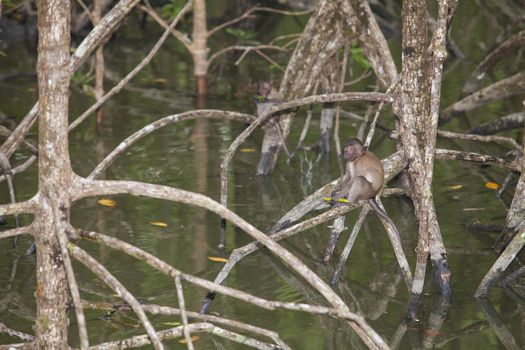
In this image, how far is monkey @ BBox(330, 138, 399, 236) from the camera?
5.92m

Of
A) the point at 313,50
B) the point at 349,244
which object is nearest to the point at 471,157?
the point at 349,244

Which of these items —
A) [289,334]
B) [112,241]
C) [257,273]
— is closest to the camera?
[112,241]

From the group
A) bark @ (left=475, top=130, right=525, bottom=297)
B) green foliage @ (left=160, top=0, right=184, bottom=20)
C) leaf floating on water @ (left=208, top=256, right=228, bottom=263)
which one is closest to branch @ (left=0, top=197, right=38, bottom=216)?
leaf floating on water @ (left=208, top=256, right=228, bottom=263)

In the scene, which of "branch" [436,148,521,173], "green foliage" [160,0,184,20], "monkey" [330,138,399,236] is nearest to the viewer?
"monkey" [330,138,399,236]

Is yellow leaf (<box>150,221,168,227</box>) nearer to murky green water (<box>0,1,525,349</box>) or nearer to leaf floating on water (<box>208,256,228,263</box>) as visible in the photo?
murky green water (<box>0,1,525,349</box>)

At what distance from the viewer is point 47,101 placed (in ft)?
13.8

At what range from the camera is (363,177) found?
19.4 feet

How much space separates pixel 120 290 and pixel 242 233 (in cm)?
322

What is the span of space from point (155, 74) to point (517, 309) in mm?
7649

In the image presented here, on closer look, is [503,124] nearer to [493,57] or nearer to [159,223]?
[493,57]

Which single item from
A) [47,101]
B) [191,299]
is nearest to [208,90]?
[191,299]

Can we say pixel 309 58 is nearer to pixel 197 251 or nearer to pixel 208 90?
pixel 197 251

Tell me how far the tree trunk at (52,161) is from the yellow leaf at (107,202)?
3343mm

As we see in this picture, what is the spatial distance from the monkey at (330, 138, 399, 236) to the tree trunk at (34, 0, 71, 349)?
2165mm
